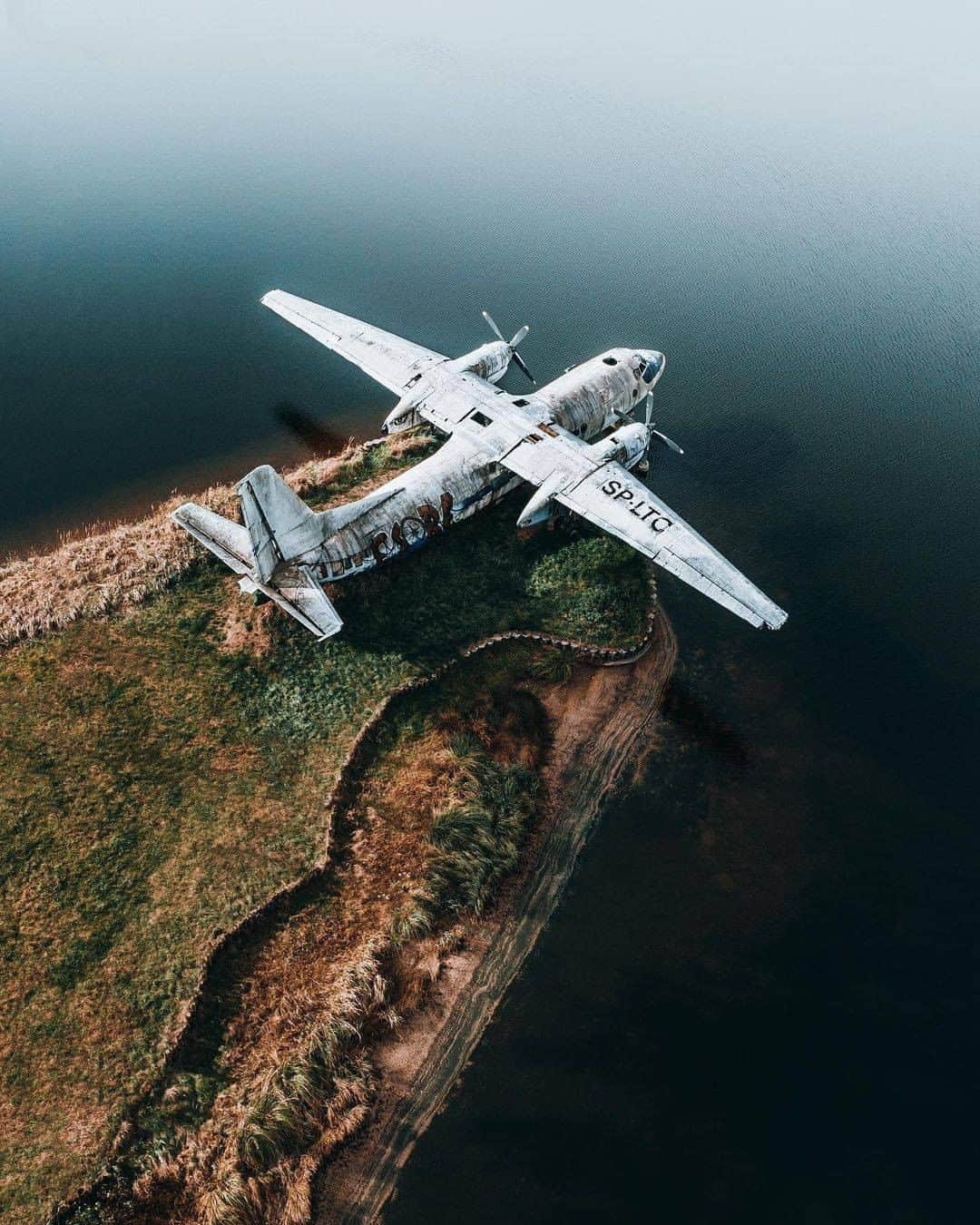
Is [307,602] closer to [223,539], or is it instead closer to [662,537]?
[223,539]

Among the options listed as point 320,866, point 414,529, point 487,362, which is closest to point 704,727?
point 414,529

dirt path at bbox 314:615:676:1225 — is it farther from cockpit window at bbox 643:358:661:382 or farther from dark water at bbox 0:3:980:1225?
cockpit window at bbox 643:358:661:382

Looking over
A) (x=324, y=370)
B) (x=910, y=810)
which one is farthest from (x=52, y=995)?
(x=324, y=370)

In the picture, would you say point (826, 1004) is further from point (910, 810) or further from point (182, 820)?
point (182, 820)

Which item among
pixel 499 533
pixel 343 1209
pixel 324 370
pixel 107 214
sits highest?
pixel 107 214

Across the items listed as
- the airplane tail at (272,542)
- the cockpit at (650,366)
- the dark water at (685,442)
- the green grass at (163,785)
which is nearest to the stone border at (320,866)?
the green grass at (163,785)

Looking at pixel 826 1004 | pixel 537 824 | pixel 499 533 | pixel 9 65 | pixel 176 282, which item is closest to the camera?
pixel 826 1004

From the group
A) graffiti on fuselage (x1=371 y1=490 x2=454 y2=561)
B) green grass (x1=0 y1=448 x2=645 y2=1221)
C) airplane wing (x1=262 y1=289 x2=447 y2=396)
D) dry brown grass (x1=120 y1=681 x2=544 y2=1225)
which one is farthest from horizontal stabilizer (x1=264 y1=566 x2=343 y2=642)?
airplane wing (x1=262 y1=289 x2=447 y2=396)
